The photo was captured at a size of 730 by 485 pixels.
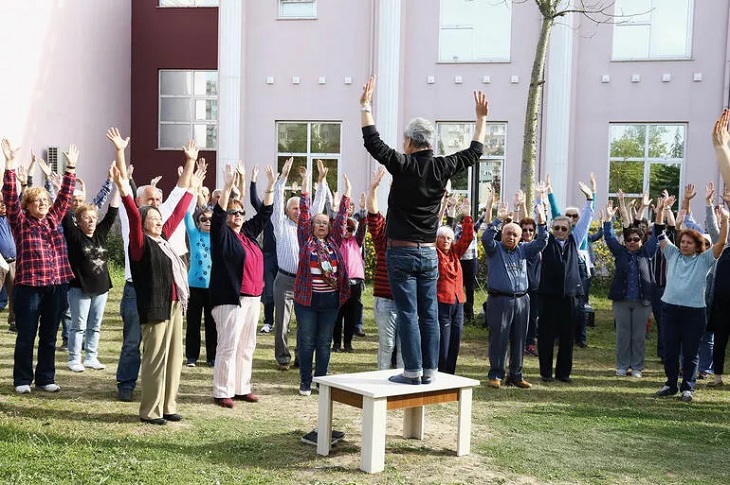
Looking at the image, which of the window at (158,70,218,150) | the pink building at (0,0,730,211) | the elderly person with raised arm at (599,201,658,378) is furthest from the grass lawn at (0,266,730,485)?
the window at (158,70,218,150)

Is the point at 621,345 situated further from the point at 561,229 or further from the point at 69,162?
the point at 69,162

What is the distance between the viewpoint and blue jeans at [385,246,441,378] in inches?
239

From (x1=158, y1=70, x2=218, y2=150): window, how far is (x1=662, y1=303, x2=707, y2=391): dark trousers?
15.9 meters

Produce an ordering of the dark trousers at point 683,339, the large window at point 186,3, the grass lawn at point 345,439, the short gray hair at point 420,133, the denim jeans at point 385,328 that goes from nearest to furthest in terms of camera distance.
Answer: the grass lawn at point 345,439 → the short gray hair at point 420,133 → the denim jeans at point 385,328 → the dark trousers at point 683,339 → the large window at point 186,3

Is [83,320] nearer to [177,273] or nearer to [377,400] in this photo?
[177,273]

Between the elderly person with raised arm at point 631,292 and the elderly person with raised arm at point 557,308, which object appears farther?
the elderly person with raised arm at point 631,292

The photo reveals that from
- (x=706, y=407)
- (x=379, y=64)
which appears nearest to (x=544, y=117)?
(x=379, y=64)

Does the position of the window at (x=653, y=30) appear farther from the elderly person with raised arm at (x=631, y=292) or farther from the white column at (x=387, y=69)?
the elderly person with raised arm at (x=631, y=292)

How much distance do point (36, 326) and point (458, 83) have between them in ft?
43.1

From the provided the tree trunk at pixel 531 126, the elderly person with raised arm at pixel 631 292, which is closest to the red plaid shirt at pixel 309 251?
the elderly person with raised arm at pixel 631 292

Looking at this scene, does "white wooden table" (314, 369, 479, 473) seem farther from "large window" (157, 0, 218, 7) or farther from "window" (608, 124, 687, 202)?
"large window" (157, 0, 218, 7)

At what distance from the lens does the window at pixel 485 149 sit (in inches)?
749

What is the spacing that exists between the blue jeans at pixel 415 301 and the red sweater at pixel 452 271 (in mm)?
2142

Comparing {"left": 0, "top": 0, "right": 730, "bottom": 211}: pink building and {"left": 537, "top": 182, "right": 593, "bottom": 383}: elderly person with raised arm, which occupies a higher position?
{"left": 0, "top": 0, "right": 730, "bottom": 211}: pink building
